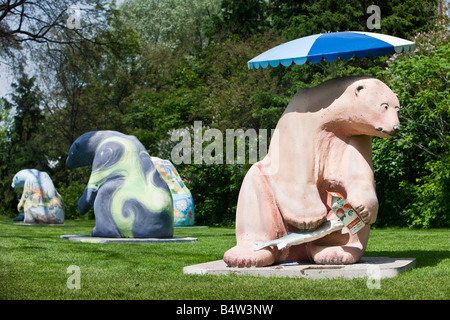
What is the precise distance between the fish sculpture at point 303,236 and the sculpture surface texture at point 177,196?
40.2ft

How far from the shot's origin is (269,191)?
20.7 ft

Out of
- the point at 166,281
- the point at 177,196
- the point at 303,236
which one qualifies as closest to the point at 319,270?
the point at 303,236

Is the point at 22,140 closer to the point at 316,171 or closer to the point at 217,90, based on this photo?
the point at 217,90

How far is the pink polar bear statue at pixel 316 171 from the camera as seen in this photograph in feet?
20.0

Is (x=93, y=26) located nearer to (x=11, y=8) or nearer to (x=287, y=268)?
(x=11, y=8)

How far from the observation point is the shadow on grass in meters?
6.79

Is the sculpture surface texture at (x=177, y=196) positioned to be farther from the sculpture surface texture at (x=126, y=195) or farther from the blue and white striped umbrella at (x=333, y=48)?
the blue and white striped umbrella at (x=333, y=48)

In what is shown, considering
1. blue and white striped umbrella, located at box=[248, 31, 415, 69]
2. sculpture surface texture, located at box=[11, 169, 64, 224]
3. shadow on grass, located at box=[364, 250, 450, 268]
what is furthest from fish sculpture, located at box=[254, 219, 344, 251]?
sculpture surface texture, located at box=[11, 169, 64, 224]

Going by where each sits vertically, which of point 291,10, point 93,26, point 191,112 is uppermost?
point 291,10

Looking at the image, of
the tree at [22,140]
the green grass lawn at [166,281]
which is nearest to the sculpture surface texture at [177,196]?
the green grass lawn at [166,281]

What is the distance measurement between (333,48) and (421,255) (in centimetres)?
315

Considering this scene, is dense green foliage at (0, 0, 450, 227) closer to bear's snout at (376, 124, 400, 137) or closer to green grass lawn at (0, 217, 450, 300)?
green grass lawn at (0, 217, 450, 300)
